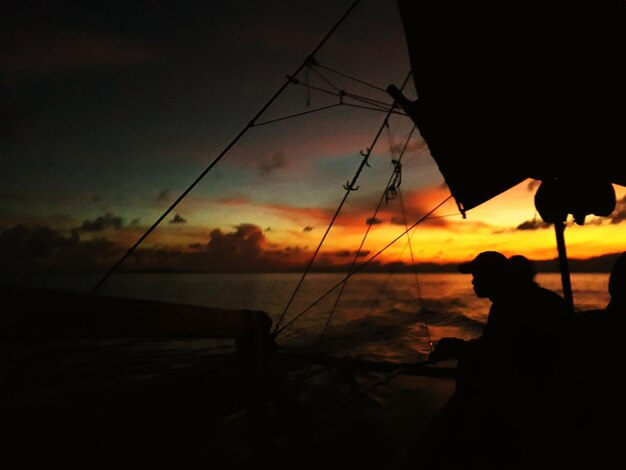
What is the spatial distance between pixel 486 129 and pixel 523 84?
942 mm

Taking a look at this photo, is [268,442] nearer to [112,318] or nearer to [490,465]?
[112,318]

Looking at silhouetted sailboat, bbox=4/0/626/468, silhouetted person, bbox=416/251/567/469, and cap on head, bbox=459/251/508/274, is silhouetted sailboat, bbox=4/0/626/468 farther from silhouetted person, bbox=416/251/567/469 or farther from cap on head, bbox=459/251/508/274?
cap on head, bbox=459/251/508/274

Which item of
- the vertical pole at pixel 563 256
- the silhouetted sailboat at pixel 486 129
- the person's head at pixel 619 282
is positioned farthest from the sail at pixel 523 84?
the person's head at pixel 619 282

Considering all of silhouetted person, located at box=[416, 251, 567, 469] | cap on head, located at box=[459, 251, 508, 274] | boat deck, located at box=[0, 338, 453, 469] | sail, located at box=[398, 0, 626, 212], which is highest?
sail, located at box=[398, 0, 626, 212]

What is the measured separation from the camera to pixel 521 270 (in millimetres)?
3883

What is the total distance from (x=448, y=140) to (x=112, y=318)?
16.8 feet

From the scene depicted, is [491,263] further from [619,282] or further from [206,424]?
[206,424]

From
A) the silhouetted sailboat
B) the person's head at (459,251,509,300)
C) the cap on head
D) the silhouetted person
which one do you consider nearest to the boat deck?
the silhouetted sailboat

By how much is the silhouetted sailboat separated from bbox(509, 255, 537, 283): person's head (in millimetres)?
1931

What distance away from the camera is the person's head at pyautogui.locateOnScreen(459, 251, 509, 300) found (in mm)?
3934

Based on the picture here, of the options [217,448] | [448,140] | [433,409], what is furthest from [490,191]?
[217,448]

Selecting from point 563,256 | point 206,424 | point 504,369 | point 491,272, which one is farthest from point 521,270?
point 206,424

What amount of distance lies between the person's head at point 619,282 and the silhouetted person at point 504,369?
448 mm

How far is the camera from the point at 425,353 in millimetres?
17828
